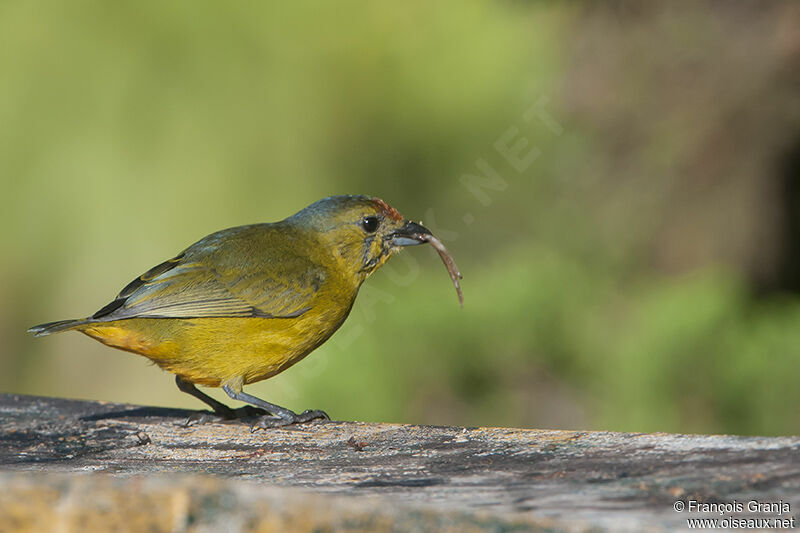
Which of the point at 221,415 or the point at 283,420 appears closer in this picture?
the point at 283,420

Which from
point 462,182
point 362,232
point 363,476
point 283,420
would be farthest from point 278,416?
point 462,182

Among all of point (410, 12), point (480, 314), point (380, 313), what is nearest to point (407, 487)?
point (480, 314)

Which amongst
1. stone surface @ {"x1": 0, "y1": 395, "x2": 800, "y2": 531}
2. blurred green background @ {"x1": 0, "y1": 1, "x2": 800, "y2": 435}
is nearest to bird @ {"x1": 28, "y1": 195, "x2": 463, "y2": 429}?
stone surface @ {"x1": 0, "y1": 395, "x2": 800, "y2": 531}

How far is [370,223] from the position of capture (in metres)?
4.23

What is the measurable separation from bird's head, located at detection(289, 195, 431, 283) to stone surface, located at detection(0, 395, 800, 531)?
3.21 ft

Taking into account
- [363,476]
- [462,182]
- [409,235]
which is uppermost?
[462,182]

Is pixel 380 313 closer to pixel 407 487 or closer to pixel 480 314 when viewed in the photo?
pixel 480 314

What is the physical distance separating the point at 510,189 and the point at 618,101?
0.86 meters

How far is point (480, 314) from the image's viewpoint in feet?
15.0

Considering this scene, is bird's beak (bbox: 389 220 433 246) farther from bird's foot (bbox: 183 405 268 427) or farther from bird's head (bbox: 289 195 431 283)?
bird's foot (bbox: 183 405 268 427)

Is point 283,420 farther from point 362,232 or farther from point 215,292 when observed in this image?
point 362,232

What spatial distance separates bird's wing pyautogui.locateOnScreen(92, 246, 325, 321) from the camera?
146 inches

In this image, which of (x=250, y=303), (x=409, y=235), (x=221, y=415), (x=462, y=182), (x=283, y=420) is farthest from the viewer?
(x=462, y=182)

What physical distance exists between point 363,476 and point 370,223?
2044 mm
